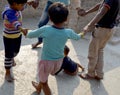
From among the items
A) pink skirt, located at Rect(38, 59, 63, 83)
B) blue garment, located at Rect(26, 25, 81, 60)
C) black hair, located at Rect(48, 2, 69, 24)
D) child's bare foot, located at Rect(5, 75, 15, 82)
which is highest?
black hair, located at Rect(48, 2, 69, 24)

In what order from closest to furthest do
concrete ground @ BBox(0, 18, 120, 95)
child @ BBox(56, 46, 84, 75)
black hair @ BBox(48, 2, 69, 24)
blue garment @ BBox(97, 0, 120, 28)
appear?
1. black hair @ BBox(48, 2, 69, 24)
2. blue garment @ BBox(97, 0, 120, 28)
3. concrete ground @ BBox(0, 18, 120, 95)
4. child @ BBox(56, 46, 84, 75)

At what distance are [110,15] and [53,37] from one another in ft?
2.72

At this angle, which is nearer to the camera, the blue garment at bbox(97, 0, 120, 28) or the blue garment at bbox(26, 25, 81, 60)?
the blue garment at bbox(26, 25, 81, 60)

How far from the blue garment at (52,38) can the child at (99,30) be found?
354 mm

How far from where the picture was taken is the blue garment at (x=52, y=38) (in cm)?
261

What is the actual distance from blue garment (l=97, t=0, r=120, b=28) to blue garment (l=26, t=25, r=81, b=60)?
535mm

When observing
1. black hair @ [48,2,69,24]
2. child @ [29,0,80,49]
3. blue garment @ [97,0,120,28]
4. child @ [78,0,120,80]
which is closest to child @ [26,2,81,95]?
black hair @ [48,2,69,24]

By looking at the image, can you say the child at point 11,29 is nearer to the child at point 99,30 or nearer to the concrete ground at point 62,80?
the concrete ground at point 62,80

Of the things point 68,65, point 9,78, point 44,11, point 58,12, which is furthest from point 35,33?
point 44,11

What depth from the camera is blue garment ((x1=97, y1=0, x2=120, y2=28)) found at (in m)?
2.94

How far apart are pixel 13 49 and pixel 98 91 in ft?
3.82

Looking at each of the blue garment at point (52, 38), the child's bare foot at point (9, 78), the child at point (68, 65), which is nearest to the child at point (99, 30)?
the child at point (68, 65)

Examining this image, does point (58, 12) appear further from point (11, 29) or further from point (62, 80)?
point (62, 80)

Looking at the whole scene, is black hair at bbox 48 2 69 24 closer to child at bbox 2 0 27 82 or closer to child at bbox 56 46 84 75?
child at bbox 2 0 27 82
